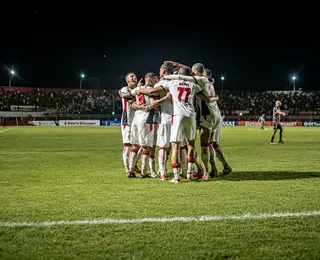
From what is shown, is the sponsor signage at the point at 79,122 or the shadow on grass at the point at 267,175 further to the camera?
the sponsor signage at the point at 79,122

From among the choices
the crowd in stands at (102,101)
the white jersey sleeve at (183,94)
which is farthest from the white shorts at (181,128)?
the crowd in stands at (102,101)

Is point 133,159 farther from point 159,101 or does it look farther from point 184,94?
point 184,94

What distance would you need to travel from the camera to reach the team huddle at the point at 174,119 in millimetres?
9648

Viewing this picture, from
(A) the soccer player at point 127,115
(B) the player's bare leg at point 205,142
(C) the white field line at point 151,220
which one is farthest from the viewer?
(A) the soccer player at point 127,115

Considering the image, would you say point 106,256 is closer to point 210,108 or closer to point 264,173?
point 210,108

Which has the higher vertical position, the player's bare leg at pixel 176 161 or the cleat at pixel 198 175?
the player's bare leg at pixel 176 161

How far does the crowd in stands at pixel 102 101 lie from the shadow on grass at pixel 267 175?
65.0 metres

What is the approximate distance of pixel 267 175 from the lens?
10844 millimetres

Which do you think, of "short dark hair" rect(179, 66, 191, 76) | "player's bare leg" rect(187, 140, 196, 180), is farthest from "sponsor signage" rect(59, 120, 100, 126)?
"short dark hair" rect(179, 66, 191, 76)

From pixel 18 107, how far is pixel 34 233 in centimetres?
6978

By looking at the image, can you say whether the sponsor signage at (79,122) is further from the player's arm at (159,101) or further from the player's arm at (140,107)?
the player's arm at (159,101)

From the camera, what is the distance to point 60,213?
6406mm

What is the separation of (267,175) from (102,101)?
244 feet

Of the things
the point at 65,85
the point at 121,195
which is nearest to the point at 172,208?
the point at 121,195
